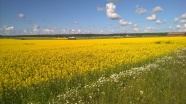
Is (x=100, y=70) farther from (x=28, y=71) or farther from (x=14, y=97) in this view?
(x=14, y=97)

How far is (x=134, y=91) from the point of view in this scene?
8492mm

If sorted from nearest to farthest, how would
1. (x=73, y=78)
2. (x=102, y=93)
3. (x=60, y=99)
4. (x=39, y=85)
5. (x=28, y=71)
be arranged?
1. (x=60, y=99)
2. (x=102, y=93)
3. (x=39, y=85)
4. (x=73, y=78)
5. (x=28, y=71)

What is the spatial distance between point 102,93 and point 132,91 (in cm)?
97

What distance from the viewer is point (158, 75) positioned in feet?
36.6

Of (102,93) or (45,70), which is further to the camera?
(45,70)

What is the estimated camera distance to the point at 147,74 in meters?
11.2

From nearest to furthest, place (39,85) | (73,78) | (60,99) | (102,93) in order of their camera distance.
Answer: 1. (60,99)
2. (102,93)
3. (39,85)
4. (73,78)

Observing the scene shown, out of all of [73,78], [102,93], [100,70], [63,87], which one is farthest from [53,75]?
[102,93]

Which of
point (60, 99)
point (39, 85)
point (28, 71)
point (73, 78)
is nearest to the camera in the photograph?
point (60, 99)

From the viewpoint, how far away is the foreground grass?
756 centimetres

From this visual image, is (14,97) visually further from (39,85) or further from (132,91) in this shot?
(132,91)

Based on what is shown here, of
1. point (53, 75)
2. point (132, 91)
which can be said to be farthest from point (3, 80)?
point (132, 91)

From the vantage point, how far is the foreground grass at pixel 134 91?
7559 mm

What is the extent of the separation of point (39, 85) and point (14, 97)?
1.19 metres
